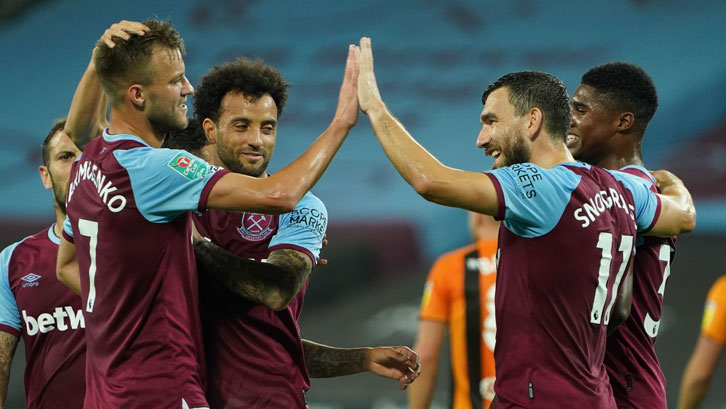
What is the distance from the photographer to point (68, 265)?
3482mm

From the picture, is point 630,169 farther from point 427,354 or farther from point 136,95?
point 136,95

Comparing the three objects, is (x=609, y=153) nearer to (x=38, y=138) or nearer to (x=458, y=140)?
(x=458, y=140)

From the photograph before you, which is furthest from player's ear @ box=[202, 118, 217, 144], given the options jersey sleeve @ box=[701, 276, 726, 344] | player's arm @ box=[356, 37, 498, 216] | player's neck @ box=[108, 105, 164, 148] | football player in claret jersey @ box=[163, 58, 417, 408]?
jersey sleeve @ box=[701, 276, 726, 344]

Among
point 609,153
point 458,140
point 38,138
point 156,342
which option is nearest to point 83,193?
point 156,342

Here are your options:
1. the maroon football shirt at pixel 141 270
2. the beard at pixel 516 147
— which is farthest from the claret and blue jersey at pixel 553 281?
the maroon football shirt at pixel 141 270

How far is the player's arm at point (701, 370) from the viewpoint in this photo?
5273 mm

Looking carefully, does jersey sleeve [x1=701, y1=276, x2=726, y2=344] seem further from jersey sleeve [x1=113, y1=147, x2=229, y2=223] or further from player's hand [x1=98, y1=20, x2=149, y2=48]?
player's hand [x1=98, y1=20, x2=149, y2=48]

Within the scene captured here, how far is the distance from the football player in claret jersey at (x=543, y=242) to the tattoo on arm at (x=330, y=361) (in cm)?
79

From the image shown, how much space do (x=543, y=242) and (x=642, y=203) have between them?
2.12ft

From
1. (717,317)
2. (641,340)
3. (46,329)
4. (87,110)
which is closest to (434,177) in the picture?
(641,340)

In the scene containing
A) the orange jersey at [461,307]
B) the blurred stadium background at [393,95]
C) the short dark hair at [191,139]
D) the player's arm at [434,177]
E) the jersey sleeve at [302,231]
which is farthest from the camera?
the blurred stadium background at [393,95]

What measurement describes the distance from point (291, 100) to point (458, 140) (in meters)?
1.98

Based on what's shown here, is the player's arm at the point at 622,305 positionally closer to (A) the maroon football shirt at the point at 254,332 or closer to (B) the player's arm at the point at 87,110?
(A) the maroon football shirt at the point at 254,332

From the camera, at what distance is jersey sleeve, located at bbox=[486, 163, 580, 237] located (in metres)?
3.01
